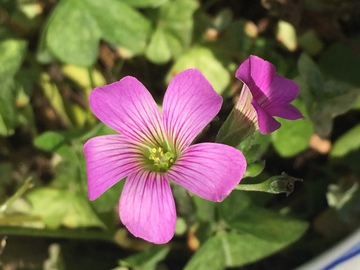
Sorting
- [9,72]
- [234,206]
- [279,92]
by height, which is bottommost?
[234,206]

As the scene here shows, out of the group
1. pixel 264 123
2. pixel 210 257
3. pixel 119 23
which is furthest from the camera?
pixel 119 23

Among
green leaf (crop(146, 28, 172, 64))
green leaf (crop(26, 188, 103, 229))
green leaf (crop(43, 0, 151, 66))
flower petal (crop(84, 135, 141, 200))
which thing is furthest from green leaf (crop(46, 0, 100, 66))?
flower petal (crop(84, 135, 141, 200))

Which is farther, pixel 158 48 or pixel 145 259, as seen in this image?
pixel 158 48

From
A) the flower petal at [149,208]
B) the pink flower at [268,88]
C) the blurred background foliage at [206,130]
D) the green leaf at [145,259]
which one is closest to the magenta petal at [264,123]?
the pink flower at [268,88]

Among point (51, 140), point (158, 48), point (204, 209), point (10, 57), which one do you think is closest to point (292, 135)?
point (204, 209)

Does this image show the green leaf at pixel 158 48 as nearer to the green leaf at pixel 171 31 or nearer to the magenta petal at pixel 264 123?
the green leaf at pixel 171 31

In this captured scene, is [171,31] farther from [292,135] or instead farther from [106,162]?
[106,162]

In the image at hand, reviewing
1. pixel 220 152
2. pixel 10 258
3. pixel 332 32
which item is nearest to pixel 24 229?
pixel 10 258
